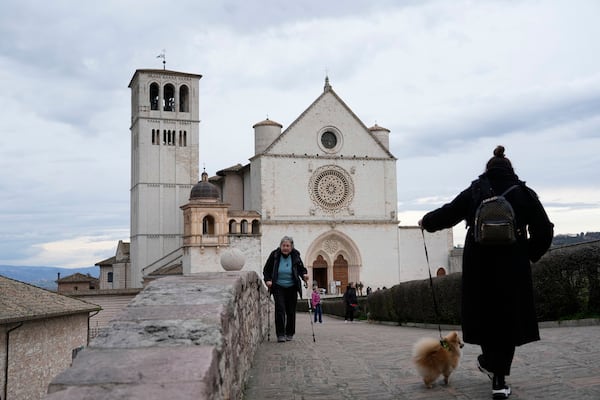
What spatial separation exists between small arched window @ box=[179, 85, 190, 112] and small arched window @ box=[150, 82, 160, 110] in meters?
1.88

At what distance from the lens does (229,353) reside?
521 cm

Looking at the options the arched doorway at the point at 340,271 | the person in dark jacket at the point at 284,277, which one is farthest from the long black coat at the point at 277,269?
the arched doorway at the point at 340,271

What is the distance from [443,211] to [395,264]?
4157 cm

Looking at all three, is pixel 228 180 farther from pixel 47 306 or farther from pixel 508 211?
pixel 508 211

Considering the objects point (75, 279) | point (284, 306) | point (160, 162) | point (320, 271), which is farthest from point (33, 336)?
point (75, 279)

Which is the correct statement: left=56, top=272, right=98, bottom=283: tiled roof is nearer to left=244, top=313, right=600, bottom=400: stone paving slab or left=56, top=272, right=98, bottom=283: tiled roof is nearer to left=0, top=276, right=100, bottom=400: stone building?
left=0, top=276, right=100, bottom=400: stone building

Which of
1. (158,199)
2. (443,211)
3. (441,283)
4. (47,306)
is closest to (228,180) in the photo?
(158,199)

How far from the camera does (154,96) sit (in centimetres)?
5325

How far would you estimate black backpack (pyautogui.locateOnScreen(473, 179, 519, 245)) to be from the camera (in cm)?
567

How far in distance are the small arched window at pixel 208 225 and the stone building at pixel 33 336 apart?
16753 mm

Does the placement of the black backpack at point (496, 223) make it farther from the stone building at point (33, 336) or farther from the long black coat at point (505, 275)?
the stone building at point (33, 336)

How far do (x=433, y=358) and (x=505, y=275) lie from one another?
1.07 m

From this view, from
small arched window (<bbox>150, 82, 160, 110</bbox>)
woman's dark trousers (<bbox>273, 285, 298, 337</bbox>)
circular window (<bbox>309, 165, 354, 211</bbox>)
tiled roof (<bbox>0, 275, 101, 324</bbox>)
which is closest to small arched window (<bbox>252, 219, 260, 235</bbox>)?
circular window (<bbox>309, 165, 354, 211</bbox>)

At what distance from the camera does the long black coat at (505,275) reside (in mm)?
5793
